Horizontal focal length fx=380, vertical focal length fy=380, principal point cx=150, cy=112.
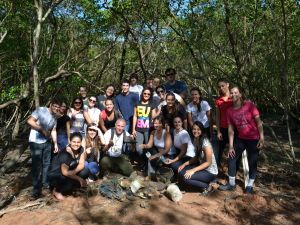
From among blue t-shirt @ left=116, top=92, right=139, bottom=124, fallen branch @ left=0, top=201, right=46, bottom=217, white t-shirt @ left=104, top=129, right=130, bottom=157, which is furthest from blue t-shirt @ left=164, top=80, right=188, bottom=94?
fallen branch @ left=0, top=201, right=46, bottom=217

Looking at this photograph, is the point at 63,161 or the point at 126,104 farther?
the point at 126,104

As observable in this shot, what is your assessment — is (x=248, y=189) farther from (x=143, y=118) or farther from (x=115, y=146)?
(x=115, y=146)

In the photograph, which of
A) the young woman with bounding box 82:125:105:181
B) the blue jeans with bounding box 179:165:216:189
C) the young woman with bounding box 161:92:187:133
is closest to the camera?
the blue jeans with bounding box 179:165:216:189

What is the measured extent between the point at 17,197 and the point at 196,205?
346cm

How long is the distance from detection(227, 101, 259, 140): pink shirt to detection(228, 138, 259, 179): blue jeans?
111 millimetres

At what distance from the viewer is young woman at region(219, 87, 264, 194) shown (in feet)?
20.7

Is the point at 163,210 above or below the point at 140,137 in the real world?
below

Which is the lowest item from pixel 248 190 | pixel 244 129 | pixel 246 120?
pixel 248 190

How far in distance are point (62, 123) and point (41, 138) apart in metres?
0.66

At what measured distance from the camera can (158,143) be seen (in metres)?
7.04

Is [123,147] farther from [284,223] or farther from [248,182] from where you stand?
[284,223]

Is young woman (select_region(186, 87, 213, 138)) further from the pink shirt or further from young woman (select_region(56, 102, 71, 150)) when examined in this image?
young woman (select_region(56, 102, 71, 150))

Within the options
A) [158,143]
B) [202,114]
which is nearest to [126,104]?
[158,143]

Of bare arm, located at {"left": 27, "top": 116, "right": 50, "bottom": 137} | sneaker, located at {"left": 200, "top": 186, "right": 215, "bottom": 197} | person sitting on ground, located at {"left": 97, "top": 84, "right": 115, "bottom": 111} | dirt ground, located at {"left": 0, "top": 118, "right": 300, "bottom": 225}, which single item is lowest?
dirt ground, located at {"left": 0, "top": 118, "right": 300, "bottom": 225}
